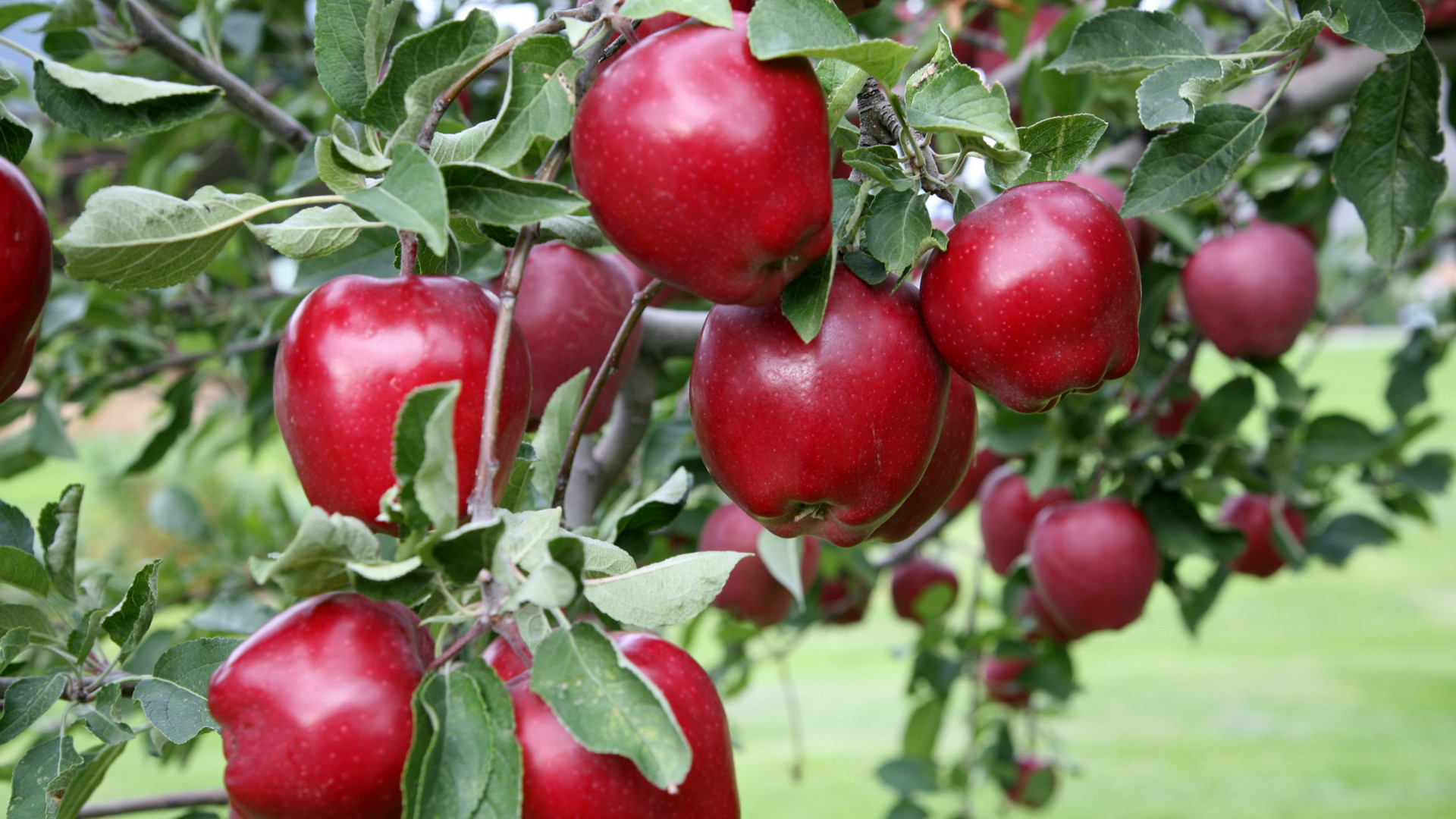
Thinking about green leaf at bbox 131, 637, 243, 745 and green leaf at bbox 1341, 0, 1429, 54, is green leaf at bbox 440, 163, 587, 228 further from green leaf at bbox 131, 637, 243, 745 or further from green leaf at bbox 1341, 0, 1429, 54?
green leaf at bbox 1341, 0, 1429, 54

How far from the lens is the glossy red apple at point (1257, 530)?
54.9 inches

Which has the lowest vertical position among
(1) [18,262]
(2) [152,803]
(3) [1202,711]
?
(3) [1202,711]

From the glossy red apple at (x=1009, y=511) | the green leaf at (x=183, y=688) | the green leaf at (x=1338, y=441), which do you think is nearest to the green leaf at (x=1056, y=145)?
the green leaf at (x=183, y=688)

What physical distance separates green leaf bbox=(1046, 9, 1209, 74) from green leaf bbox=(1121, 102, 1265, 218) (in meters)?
0.05

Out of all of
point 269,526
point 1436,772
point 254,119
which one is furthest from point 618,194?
point 1436,772

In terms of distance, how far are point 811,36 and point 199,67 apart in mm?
570

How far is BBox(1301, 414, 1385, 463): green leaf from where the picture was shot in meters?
1.27

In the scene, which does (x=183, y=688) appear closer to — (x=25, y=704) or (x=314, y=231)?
A: (x=25, y=704)

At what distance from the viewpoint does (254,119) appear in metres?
0.81

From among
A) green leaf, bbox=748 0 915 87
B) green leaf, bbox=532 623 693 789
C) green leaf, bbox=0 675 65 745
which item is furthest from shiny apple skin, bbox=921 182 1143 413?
green leaf, bbox=0 675 65 745

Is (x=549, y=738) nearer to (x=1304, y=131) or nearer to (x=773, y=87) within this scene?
(x=773, y=87)

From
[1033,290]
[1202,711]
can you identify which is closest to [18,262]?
[1033,290]

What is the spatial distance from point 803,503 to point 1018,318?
13 centimetres

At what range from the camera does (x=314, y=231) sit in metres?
0.44
